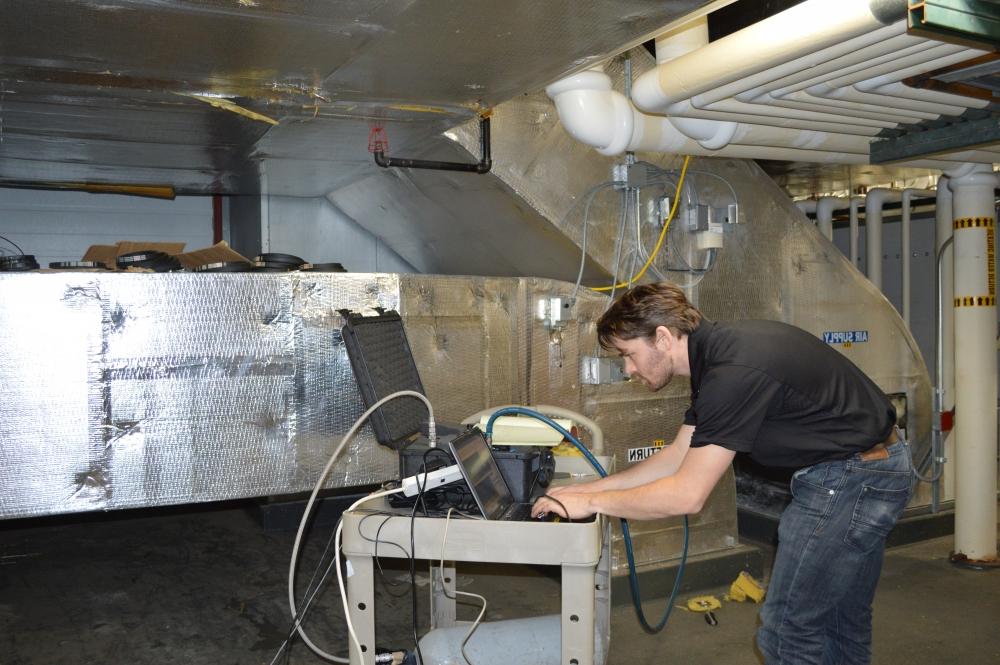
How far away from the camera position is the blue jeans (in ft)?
6.05

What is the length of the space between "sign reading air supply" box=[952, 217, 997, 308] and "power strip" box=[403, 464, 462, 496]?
2.90 metres

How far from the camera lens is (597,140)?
2.92 m

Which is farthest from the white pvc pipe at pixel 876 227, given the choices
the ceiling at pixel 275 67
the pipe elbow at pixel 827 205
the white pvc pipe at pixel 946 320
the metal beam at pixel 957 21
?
the metal beam at pixel 957 21

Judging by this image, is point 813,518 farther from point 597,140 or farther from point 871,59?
point 597,140

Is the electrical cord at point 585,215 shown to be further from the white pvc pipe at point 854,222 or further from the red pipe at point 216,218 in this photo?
the red pipe at point 216,218

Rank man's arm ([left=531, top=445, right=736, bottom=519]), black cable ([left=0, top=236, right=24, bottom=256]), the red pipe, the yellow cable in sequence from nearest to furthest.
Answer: man's arm ([left=531, top=445, right=736, bottom=519]) → the yellow cable → black cable ([left=0, top=236, right=24, bottom=256]) → the red pipe

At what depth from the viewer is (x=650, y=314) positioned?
189 cm

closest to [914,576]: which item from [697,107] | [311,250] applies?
[697,107]

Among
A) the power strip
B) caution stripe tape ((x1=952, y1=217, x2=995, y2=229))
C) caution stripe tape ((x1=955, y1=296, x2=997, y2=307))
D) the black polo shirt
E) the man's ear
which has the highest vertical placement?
caution stripe tape ((x1=952, y1=217, x2=995, y2=229))

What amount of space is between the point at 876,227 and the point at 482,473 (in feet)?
13.2

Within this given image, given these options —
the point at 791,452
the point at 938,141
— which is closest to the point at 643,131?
the point at 938,141

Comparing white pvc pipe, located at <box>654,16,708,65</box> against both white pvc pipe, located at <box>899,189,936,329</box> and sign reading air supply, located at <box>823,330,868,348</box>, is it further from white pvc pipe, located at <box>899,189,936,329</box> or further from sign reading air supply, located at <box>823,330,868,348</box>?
white pvc pipe, located at <box>899,189,936,329</box>

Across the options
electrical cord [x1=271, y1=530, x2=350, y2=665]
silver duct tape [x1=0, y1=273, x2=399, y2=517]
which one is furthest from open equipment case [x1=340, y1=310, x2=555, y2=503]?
electrical cord [x1=271, y1=530, x2=350, y2=665]

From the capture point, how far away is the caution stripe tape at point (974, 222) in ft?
11.9
